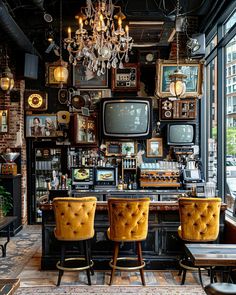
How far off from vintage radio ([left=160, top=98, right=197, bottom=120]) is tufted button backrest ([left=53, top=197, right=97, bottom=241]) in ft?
13.7

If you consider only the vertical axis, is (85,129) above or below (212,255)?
above

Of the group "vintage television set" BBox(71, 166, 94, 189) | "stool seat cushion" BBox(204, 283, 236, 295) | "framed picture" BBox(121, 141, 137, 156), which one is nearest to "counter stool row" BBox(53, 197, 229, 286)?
"stool seat cushion" BBox(204, 283, 236, 295)

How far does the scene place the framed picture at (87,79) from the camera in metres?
8.71

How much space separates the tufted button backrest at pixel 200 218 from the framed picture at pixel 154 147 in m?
3.91

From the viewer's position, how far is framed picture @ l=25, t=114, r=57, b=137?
28.9 ft

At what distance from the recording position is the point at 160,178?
808cm

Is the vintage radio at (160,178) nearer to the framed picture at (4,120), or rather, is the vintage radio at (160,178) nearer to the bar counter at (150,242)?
the bar counter at (150,242)

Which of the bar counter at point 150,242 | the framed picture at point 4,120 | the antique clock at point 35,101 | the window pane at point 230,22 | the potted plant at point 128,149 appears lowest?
the bar counter at point 150,242

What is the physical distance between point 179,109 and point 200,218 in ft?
13.3

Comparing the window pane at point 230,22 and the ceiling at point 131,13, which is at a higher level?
the ceiling at point 131,13

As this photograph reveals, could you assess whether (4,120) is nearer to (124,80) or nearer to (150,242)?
(124,80)

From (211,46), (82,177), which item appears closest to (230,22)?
(211,46)

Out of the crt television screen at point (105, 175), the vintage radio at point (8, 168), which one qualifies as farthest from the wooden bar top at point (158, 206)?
the vintage radio at point (8, 168)

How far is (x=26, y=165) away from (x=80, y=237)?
14.8 ft
